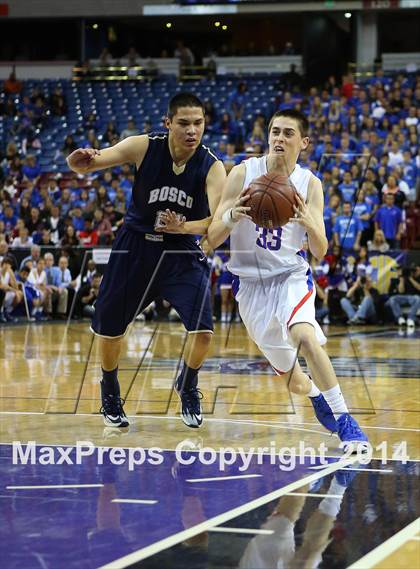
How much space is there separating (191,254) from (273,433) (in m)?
1.37

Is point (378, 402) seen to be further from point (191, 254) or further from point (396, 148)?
point (396, 148)

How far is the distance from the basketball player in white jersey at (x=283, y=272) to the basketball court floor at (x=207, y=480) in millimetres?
382

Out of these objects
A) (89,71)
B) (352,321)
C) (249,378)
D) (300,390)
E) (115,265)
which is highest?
(89,71)

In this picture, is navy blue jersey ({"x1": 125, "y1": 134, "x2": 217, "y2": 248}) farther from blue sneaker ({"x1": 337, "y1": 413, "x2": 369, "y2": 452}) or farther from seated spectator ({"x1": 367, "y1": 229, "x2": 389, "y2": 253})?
seated spectator ({"x1": 367, "y1": 229, "x2": 389, "y2": 253})

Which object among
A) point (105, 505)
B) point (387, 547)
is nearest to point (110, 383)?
point (105, 505)

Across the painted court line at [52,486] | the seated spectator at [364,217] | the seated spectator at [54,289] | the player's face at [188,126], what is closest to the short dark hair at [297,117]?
the player's face at [188,126]

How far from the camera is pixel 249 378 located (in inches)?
405

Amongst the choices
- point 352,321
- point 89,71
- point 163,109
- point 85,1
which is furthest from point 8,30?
point 352,321

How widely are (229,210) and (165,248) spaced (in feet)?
2.93

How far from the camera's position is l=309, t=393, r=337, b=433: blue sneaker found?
257 inches

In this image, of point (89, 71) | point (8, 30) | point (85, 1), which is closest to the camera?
point (89, 71)

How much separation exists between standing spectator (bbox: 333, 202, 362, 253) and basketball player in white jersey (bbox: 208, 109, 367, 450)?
A: 454 inches

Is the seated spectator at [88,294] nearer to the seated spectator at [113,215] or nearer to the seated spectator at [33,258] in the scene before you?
the seated spectator at [33,258]

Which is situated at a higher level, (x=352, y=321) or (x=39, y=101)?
(x=39, y=101)
